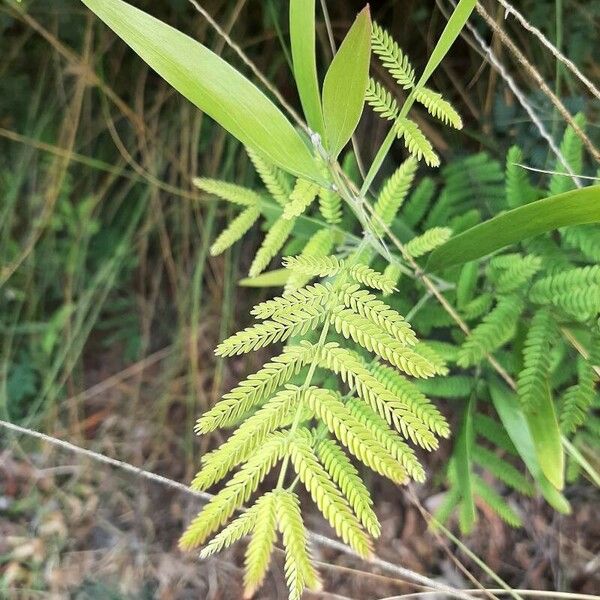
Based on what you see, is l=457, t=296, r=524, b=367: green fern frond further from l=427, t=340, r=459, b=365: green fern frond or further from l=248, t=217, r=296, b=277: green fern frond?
l=248, t=217, r=296, b=277: green fern frond

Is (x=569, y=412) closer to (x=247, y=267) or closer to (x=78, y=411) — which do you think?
(x=247, y=267)

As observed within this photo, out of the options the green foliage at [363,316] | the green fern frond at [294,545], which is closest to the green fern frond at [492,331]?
the green foliage at [363,316]

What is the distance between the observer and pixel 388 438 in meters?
0.50

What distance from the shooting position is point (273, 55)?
1097 millimetres

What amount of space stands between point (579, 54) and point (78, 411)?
120 centimetres

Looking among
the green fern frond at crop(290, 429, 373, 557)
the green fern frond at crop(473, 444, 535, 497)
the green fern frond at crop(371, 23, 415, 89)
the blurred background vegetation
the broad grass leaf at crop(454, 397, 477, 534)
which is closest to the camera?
the green fern frond at crop(290, 429, 373, 557)

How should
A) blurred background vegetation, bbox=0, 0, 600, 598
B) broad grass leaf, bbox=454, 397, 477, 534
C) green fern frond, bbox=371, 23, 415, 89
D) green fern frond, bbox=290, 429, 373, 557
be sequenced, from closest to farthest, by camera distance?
1. green fern frond, bbox=290, 429, 373, 557
2. green fern frond, bbox=371, 23, 415, 89
3. broad grass leaf, bbox=454, 397, 477, 534
4. blurred background vegetation, bbox=0, 0, 600, 598

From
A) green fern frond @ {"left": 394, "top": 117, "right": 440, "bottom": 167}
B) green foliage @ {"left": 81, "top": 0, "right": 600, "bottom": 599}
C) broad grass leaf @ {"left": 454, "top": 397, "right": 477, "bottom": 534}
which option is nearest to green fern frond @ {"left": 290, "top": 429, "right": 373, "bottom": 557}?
green foliage @ {"left": 81, "top": 0, "right": 600, "bottom": 599}

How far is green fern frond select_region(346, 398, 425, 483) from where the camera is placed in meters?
0.47

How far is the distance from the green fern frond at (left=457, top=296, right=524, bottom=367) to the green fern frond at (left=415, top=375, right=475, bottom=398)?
0.14 meters

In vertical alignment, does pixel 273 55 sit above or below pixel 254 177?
above

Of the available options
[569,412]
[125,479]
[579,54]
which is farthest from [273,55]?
[125,479]

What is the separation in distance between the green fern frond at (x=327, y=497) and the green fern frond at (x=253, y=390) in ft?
0.15

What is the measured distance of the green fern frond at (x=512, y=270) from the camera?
67 centimetres
